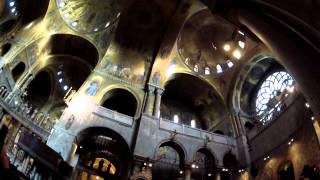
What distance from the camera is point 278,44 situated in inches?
220

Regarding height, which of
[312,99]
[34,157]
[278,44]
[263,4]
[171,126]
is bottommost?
[312,99]

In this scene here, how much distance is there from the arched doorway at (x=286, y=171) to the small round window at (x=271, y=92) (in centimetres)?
343

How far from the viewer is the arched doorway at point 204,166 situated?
17.4 metres

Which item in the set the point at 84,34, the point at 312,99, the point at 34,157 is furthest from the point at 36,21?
the point at 312,99

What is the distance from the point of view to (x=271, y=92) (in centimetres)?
1850

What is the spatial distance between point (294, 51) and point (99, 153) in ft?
54.9

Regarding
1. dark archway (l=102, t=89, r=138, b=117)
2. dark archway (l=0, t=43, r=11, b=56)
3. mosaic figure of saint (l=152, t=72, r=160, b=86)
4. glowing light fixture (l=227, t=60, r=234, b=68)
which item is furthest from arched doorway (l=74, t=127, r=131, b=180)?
glowing light fixture (l=227, t=60, r=234, b=68)

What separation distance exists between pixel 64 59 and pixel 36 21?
20.8ft

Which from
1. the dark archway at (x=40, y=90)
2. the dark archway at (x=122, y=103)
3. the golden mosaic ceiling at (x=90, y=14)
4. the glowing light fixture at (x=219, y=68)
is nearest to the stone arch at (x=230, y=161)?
the glowing light fixture at (x=219, y=68)

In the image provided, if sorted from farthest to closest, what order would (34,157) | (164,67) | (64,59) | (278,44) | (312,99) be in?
(64,59), (164,67), (34,157), (278,44), (312,99)

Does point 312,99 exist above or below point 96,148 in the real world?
below

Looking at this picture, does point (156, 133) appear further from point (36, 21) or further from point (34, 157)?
point (36, 21)

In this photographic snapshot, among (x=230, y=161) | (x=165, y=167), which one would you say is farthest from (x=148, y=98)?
(x=230, y=161)

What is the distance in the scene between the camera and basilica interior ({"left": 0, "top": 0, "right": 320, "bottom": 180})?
46.8 feet
